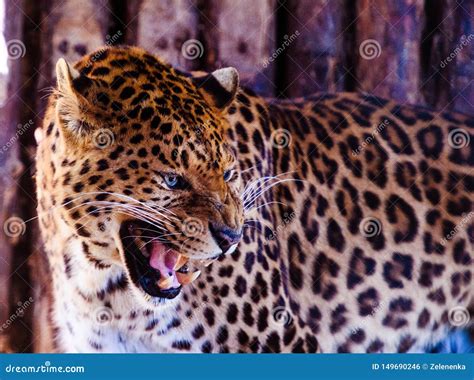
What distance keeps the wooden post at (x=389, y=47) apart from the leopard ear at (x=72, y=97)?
1.48 meters

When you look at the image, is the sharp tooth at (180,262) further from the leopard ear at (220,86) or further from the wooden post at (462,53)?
the wooden post at (462,53)

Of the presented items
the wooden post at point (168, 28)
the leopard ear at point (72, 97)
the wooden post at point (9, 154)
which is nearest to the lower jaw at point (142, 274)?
the leopard ear at point (72, 97)

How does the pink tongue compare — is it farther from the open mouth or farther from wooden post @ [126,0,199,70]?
wooden post @ [126,0,199,70]

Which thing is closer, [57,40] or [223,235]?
[223,235]

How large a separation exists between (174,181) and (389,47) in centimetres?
155

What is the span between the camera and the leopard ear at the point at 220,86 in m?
3.71

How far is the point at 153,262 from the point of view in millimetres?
3500

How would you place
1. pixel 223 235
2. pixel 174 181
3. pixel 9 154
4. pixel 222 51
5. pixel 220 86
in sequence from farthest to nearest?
pixel 222 51 → pixel 9 154 → pixel 220 86 → pixel 174 181 → pixel 223 235

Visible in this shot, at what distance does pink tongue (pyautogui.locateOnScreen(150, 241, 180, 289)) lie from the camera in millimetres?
3469

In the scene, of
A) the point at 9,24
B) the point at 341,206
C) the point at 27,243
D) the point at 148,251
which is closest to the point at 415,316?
the point at 341,206

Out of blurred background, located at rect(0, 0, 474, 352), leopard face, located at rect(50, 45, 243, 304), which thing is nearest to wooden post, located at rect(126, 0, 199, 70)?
blurred background, located at rect(0, 0, 474, 352)

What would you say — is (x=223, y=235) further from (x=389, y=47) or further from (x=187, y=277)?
(x=389, y=47)

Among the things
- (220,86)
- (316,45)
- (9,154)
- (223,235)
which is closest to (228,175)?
(223,235)

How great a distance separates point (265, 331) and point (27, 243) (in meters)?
1.25
